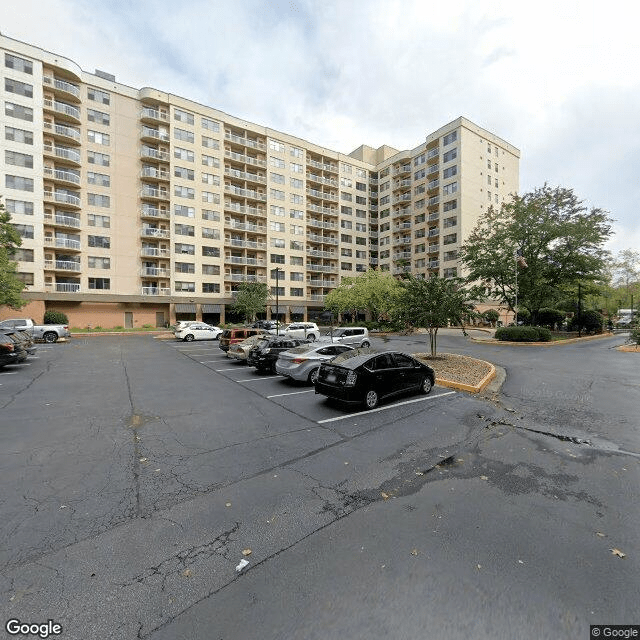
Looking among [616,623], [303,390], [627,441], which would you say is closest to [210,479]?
[616,623]

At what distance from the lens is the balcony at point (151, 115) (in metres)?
44.9

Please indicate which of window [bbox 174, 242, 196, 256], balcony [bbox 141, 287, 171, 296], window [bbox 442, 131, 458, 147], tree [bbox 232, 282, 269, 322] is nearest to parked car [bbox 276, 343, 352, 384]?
tree [bbox 232, 282, 269, 322]

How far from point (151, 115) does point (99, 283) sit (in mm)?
23934

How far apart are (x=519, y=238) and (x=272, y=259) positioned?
119ft

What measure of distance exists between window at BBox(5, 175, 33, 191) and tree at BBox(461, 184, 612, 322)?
48.7 meters

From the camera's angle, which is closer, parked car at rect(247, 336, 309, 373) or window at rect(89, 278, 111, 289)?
parked car at rect(247, 336, 309, 373)

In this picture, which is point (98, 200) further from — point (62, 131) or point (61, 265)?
point (61, 265)

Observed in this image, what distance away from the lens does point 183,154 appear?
47.4 m

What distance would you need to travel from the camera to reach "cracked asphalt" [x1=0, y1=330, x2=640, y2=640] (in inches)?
108

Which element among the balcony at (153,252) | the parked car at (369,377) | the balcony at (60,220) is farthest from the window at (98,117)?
the parked car at (369,377)

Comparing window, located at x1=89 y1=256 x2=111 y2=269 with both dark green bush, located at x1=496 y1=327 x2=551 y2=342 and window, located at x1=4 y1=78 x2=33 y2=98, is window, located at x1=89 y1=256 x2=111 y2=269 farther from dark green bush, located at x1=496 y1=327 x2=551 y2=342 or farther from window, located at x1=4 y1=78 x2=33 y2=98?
dark green bush, located at x1=496 y1=327 x2=551 y2=342

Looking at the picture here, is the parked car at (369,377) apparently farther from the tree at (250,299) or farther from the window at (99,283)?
the window at (99,283)

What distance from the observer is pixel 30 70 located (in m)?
38.6

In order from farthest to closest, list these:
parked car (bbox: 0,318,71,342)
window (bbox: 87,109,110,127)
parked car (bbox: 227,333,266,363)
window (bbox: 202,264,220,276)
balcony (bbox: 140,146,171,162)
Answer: window (bbox: 202,264,220,276) < balcony (bbox: 140,146,171,162) < window (bbox: 87,109,110,127) < parked car (bbox: 0,318,71,342) < parked car (bbox: 227,333,266,363)
